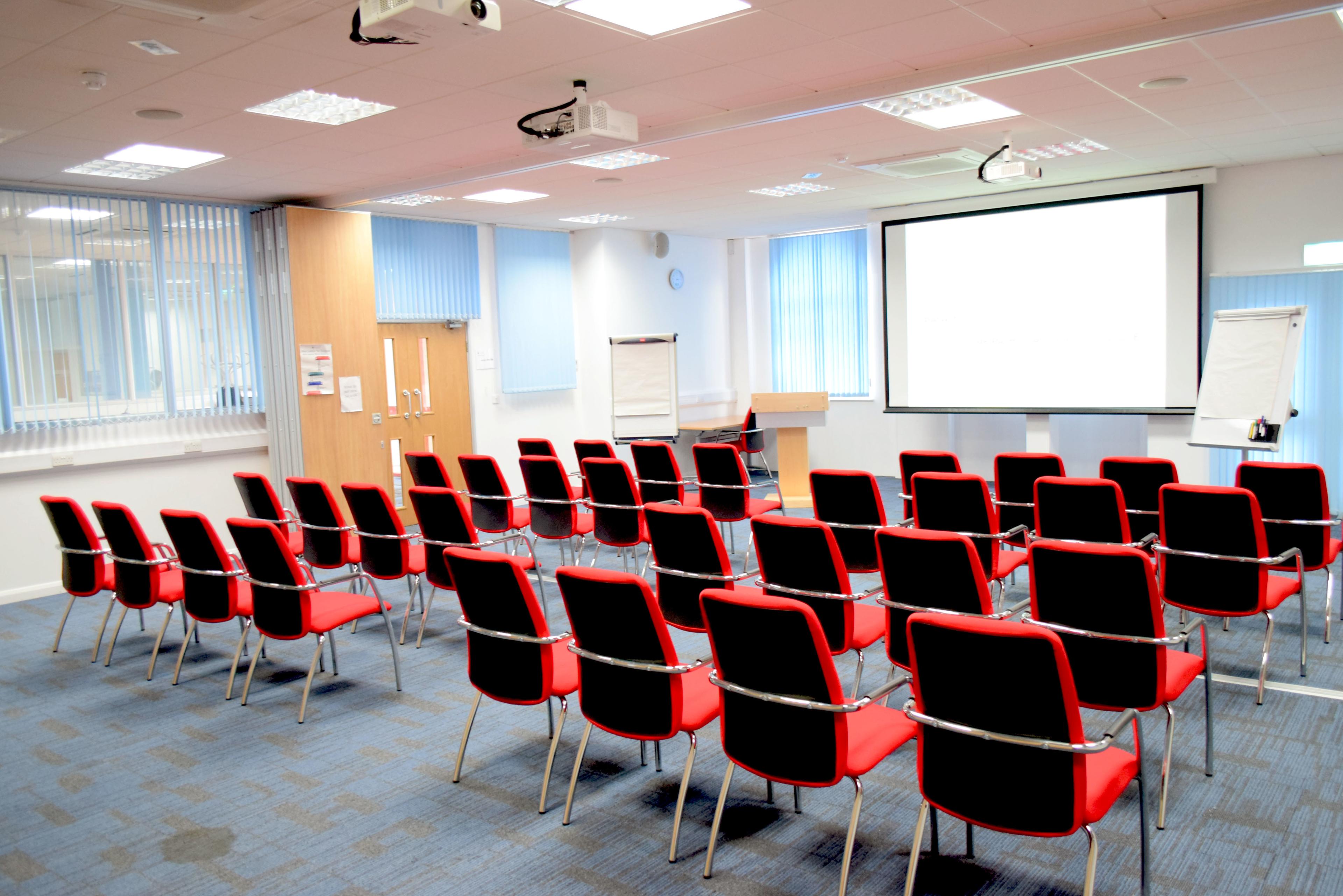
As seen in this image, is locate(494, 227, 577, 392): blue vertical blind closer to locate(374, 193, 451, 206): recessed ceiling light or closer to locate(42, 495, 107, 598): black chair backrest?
locate(374, 193, 451, 206): recessed ceiling light

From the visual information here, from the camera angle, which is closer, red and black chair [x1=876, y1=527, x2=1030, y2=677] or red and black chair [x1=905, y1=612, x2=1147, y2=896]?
red and black chair [x1=905, y1=612, x2=1147, y2=896]

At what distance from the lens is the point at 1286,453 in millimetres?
8992

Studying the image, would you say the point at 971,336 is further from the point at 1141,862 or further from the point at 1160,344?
the point at 1141,862

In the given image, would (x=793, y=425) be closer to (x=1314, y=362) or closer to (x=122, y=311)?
(x=1314, y=362)

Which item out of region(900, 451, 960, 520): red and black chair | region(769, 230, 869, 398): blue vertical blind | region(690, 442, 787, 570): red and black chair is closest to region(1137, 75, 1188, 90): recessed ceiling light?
region(900, 451, 960, 520): red and black chair

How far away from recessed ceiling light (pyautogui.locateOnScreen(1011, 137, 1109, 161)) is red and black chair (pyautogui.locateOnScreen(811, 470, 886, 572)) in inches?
154

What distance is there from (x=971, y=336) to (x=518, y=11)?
7486 millimetres

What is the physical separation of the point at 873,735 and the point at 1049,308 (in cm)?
796

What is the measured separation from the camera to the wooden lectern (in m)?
9.96

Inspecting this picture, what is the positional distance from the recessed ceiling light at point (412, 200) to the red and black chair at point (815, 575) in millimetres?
5746

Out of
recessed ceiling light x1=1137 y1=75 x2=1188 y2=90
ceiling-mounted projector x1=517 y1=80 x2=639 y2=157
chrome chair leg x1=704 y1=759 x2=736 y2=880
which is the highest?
recessed ceiling light x1=1137 y1=75 x2=1188 y2=90

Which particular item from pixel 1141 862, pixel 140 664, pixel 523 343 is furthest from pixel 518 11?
pixel 523 343

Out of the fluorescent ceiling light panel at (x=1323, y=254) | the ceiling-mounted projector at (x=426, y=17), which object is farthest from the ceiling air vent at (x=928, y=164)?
the ceiling-mounted projector at (x=426, y=17)

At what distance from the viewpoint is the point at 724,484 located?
6.96 meters
